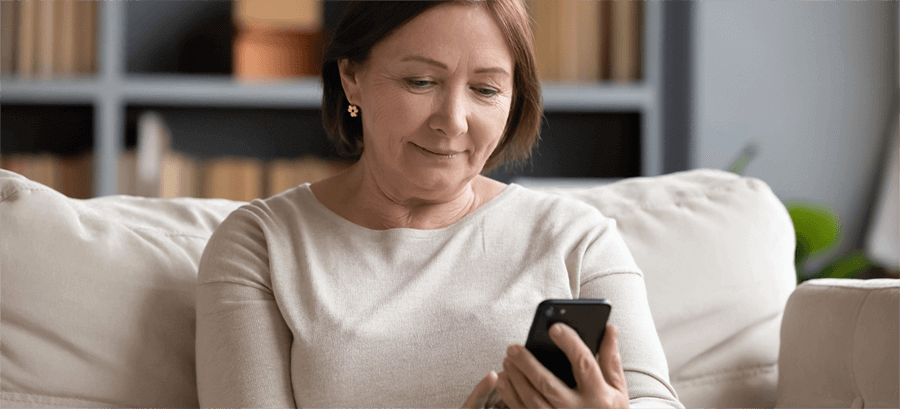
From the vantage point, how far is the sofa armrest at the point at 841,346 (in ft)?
2.95

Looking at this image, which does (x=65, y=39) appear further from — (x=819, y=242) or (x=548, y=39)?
(x=819, y=242)

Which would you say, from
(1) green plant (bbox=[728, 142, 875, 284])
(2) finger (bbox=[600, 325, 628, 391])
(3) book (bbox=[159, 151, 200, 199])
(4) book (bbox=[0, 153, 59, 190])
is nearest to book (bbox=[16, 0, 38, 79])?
(4) book (bbox=[0, 153, 59, 190])

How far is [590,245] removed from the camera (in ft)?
3.16

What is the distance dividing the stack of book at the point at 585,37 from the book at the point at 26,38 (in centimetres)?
158

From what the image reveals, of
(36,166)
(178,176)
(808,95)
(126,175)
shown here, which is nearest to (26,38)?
(36,166)

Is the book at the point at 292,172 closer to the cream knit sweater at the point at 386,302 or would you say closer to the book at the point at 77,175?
the book at the point at 77,175

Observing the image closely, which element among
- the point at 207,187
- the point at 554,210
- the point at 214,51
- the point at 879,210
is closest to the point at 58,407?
the point at 554,210

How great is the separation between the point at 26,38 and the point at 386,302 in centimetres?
186

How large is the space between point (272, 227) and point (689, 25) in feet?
5.93

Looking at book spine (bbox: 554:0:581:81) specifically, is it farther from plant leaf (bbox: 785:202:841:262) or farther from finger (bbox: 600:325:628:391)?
finger (bbox: 600:325:628:391)

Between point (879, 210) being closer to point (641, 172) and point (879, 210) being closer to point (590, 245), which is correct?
point (641, 172)

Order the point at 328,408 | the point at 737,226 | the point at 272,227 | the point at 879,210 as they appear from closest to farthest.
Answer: the point at 328,408
the point at 272,227
the point at 737,226
the point at 879,210

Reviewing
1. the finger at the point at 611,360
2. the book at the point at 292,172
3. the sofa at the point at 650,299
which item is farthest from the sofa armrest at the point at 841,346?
the book at the point at 292,172

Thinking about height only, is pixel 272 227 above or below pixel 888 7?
below
